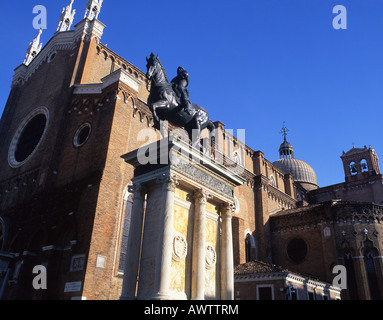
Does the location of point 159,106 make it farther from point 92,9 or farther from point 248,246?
point 248,246

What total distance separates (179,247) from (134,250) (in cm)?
108

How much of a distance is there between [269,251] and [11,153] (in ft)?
65.6

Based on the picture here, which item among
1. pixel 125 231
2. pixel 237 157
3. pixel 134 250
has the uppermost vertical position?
pixel 237 157

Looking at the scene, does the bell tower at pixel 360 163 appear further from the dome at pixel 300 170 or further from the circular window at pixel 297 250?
the circular window at pixel 297 250

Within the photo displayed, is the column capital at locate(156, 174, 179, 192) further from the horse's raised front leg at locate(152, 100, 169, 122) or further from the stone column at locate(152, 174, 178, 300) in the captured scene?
the horse's raised front leg at locate(152, 100, 169, 122)

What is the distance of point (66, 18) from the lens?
993 inches

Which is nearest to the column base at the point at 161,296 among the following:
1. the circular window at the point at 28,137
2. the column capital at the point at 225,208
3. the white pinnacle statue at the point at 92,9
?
the column capital at the point at 225,208

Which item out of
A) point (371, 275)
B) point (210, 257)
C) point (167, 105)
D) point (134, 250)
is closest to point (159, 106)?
point (167, 105)

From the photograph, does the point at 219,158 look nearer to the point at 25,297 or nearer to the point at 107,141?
the point at 107,141

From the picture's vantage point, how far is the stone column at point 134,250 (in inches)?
309

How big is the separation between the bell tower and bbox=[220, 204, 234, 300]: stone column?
32.9 m

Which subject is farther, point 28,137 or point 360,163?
point 360,163

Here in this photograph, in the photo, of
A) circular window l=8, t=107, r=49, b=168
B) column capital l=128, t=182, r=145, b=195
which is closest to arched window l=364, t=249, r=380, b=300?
column capital l=128, t=182, r=145, b=195
